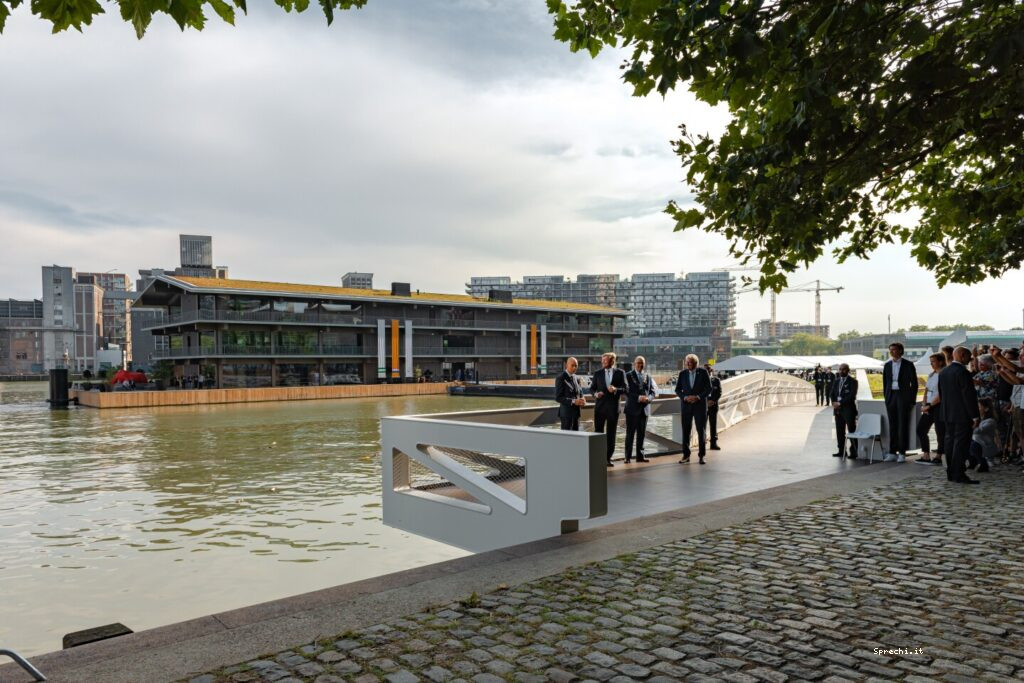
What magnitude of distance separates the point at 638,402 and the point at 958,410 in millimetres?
4192

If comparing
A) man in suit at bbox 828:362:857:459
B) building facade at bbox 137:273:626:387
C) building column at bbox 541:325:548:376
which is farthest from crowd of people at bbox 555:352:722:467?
building column at bbox 541:325:548:376

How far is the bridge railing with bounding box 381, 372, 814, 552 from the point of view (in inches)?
272

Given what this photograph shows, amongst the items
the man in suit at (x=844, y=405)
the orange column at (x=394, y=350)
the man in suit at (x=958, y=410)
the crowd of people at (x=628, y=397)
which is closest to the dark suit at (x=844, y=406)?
the man in suit at (x=844, y=405)

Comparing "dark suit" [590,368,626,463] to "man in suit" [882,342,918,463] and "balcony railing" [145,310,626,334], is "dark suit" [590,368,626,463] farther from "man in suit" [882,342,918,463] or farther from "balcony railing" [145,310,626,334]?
"balcony railing" [145,310,626,334]

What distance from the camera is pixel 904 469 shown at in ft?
32.9

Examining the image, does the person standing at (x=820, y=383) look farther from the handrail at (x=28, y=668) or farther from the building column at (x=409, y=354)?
the building column at (x=409, y=354)

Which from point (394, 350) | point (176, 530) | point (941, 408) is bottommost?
point (176, 530)

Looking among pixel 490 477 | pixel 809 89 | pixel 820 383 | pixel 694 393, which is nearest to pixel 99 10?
pixel 809 89

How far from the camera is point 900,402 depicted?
1084 centimetres

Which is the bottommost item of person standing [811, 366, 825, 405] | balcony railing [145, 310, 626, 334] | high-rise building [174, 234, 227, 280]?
person standing [811, 366, 825, 405]

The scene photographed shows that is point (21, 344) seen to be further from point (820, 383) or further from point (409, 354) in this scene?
point (820, 383)

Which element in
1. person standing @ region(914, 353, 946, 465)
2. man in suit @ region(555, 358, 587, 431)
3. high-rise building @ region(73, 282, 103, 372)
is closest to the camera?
person standing @ region(914, 353, 946, 465)

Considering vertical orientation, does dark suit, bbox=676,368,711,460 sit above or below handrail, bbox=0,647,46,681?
above

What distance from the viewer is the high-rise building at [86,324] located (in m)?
155
